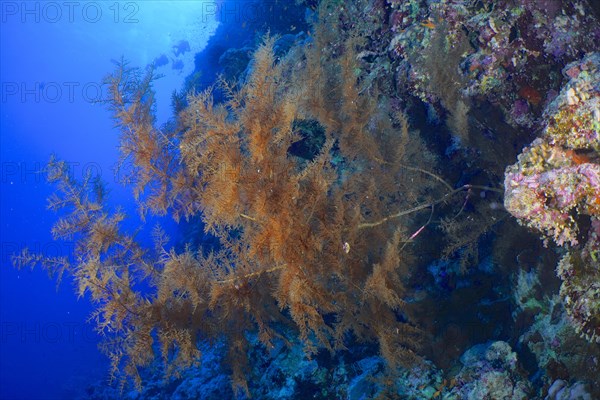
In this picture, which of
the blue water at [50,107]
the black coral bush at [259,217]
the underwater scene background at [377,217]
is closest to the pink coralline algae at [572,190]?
the underwater scene background at [377,217]

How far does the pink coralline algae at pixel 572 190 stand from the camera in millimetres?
2373

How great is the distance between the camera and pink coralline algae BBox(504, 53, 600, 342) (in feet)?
7.79

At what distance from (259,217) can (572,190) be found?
284 centimetres

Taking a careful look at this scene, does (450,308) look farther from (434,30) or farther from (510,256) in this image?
(434,30)

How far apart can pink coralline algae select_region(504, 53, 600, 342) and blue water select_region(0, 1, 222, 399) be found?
95.6 ft

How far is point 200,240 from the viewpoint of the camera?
42.0ft

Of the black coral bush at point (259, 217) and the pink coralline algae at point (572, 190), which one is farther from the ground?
the black coral bush at point (259, 217)

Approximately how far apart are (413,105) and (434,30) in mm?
993

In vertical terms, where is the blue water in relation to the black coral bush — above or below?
above

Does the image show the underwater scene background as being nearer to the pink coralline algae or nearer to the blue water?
the pink coralline algae

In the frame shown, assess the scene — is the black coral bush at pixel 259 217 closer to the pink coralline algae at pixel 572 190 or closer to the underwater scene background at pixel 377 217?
the underwater scene background at pixel 377 217

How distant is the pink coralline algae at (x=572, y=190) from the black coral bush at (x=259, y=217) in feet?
5.19

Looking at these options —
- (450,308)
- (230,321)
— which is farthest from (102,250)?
(450,308)

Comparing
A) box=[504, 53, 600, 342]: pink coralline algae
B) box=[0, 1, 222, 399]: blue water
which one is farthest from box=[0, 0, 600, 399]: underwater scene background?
box=[0, 1, 222, 399]: blue water
